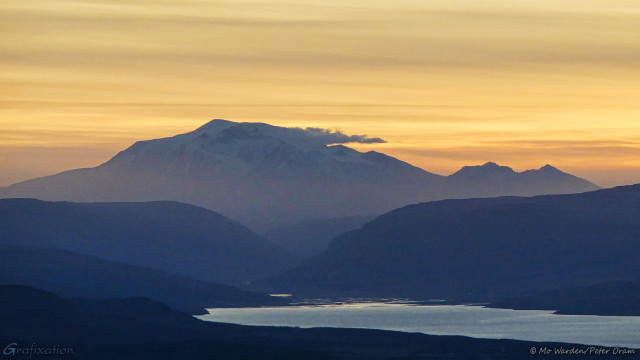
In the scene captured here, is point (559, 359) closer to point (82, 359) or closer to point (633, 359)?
point (633, 359)

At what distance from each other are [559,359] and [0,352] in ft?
239

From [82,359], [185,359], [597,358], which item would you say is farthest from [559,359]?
[82,359]

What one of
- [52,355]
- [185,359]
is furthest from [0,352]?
[185,359]

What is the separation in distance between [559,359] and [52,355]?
217 feet

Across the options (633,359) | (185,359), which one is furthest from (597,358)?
(185,359)

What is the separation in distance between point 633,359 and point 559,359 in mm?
9512

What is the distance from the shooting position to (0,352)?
197m

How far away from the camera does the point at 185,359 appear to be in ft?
655

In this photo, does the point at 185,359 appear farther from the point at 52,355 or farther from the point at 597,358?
the point at 597,358

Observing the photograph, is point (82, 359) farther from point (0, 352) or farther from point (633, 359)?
point (633, 359)

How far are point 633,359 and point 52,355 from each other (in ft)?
248

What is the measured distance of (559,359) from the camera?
199375mm

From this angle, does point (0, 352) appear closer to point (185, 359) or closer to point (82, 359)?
point (82, 359)

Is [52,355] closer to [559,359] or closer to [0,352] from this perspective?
[0,352]
